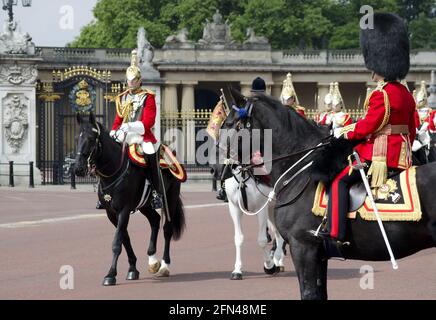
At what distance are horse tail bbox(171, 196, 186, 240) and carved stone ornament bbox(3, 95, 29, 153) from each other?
16.5 m

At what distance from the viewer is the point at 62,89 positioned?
28719 mm

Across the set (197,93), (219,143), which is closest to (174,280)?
(219,143)

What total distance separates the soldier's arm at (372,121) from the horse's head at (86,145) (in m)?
4.15

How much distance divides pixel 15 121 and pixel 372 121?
21520 mm

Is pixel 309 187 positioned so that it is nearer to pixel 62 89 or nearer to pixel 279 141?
pixel 279 141

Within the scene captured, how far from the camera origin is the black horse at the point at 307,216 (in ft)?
25.4

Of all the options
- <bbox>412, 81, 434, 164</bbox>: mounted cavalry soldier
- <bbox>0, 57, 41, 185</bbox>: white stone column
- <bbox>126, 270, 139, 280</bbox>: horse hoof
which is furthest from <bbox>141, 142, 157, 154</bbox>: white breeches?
<bbox>0, 57, 41, 185</bbox>: white stone column

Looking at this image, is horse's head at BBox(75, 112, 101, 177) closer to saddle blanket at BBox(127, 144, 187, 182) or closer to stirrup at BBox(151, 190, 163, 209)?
saddle blanket at BBox(127, 144, 187, 182)

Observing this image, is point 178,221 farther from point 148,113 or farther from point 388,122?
point 388,122

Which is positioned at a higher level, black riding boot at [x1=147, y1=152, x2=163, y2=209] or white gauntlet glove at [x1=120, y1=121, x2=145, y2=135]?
white gauntlet glove at [x1=120, y1=121, x2=145, y2=135]

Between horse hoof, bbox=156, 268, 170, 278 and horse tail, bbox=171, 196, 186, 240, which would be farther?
horse tail, bbox=171, 196, 186, 240

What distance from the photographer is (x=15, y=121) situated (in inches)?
1117

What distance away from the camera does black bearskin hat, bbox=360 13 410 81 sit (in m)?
8.27

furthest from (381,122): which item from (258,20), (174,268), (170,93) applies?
(258,20)
